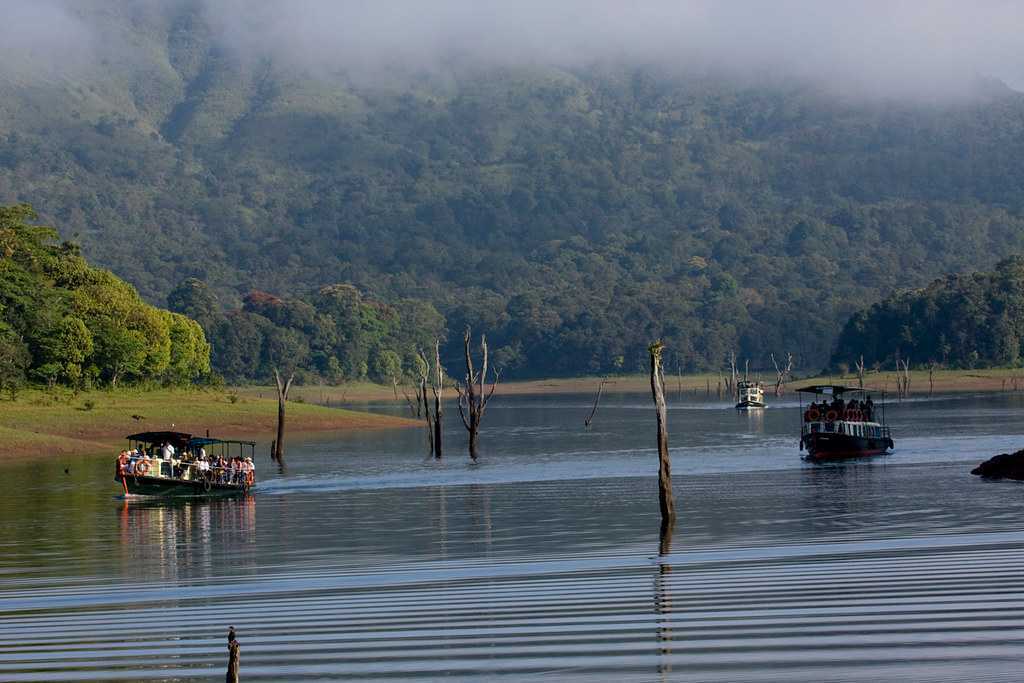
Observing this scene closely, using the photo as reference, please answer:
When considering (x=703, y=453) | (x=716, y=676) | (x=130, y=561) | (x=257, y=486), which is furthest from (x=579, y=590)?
(x=703, y=453)

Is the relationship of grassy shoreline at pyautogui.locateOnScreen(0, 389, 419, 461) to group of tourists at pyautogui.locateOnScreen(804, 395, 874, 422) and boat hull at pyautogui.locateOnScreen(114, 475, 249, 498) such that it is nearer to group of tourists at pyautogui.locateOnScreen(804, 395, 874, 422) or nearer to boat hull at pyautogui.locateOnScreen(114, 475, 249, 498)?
boat hull at pyautogui.locateOnScreen(114, 475, 249, 498)

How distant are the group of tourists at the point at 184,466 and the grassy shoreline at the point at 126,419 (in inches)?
837

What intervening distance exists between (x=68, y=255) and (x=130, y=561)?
8376cm

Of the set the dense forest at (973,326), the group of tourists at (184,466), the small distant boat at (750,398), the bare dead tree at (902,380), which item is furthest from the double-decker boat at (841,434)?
the dense forest at (973,326)

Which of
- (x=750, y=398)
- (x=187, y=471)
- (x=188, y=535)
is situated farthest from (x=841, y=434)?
(x=750, y=398)

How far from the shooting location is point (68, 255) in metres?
116

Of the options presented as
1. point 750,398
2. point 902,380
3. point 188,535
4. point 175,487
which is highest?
point 902,380

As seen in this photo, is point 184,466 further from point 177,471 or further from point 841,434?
point 841,434

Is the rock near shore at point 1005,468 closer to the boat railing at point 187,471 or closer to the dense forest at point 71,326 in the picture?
the boat railing at point 187,471

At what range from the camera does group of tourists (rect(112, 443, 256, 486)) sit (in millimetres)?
54406

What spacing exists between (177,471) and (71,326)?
47.9 metres

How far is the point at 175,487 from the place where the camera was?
55812mm

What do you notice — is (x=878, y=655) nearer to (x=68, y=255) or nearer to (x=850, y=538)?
(x=850, y=538)

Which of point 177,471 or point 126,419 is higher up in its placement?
point 126,419
